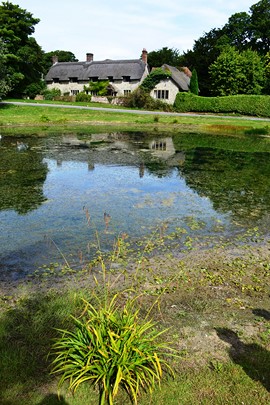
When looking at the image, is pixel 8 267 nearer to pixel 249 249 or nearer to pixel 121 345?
pixel 121 345

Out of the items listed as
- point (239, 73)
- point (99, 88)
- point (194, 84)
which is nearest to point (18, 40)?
point (99, 88)

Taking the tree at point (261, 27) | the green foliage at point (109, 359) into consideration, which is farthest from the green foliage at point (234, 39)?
the green foliage at point (109, 359)

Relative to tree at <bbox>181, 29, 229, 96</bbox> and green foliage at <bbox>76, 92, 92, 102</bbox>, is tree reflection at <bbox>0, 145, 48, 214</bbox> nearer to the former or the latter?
green foliage at <bbox>76, 92, 92, 102</bbox>

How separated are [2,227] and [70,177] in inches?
253

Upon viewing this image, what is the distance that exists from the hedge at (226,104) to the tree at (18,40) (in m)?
21.8

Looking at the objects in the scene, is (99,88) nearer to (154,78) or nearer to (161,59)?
(154,78)

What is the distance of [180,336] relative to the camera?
536 centimetres

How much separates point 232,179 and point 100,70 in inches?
2113

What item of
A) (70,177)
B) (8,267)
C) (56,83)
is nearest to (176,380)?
(8,267)

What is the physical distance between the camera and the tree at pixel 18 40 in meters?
46.6

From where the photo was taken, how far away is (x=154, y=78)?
55.9m

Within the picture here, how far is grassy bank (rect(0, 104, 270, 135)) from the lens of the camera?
111 feet

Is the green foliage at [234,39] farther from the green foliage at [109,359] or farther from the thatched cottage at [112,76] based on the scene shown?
the green foliage at [109,359]

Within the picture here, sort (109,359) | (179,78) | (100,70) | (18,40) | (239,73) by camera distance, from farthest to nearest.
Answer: (100,70) → (179,78) → (239,73) → (18,40) → (109,359)
